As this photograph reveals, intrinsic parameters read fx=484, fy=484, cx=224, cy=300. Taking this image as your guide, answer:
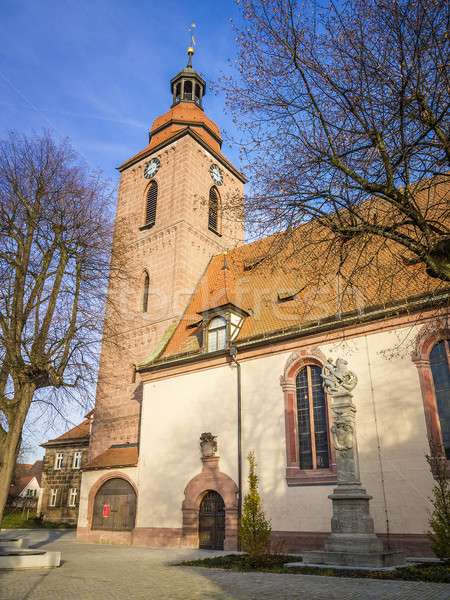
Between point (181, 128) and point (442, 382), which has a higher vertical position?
point (181, 128)

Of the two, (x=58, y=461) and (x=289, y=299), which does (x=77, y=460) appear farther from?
(x=289, y=299)

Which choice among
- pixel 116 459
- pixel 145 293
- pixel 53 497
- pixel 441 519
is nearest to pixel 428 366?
pixel 441 519

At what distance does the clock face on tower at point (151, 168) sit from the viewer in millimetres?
27875

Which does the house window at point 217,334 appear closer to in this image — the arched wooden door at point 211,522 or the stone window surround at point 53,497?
the arched wooden door at point 211,522

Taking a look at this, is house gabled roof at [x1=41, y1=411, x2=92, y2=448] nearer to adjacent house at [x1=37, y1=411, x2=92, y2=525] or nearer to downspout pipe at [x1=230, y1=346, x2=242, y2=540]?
adjacent house at [x1=37, y1=411, x2=92, y2=525]

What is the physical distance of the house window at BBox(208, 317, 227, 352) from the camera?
18.1 metres

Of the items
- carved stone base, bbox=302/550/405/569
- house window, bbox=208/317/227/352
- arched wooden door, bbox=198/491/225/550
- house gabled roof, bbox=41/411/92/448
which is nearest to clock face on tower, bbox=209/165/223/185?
house window, bbox=208/317/227/352

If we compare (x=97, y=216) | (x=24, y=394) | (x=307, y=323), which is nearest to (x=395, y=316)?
(x=307, y=323)

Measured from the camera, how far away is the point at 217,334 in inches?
723

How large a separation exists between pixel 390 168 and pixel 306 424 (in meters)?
9.66

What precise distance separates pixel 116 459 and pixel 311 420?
9.59 meters

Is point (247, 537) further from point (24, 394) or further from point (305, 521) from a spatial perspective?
point (24, 394)

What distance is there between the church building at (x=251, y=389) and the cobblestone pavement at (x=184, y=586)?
447 centimetres

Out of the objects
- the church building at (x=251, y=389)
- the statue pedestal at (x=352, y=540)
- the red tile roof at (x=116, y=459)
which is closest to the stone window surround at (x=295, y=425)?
the church building at (x=251, y=389)
